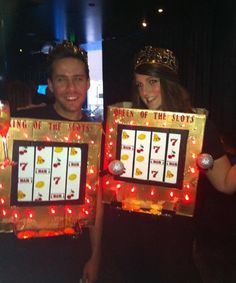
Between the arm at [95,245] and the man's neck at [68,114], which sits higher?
the man's neck at [68,114]

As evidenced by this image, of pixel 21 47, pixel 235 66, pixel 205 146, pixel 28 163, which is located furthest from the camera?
pixel 21 47

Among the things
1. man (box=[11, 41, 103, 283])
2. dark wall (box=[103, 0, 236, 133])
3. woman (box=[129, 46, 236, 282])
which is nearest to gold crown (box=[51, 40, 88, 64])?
man (box=[11, 41, 103, 283])

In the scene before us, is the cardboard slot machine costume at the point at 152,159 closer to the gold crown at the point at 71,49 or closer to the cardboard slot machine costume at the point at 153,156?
the cardboard slot machine costume at the point at 153,156

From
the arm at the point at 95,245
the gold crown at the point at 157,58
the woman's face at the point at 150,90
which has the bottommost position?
the arm at the point at 95,245

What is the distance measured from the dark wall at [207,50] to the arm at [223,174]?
3.14m

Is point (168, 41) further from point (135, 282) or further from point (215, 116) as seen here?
point (135, 282)

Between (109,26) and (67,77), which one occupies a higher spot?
(109,26)

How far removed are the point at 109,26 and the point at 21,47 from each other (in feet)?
10.7

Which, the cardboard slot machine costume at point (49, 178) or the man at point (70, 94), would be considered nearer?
the cardboard slot machine costume at point (49, 178)

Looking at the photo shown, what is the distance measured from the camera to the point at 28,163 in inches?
60.6

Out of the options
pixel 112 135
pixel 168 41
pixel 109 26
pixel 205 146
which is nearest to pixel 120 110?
pixel 112 135

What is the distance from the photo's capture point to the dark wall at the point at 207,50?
4.64 meters

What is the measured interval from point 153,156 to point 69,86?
50cm

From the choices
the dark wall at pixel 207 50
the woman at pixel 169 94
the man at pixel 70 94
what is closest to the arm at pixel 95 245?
the man at pixel 70 94
